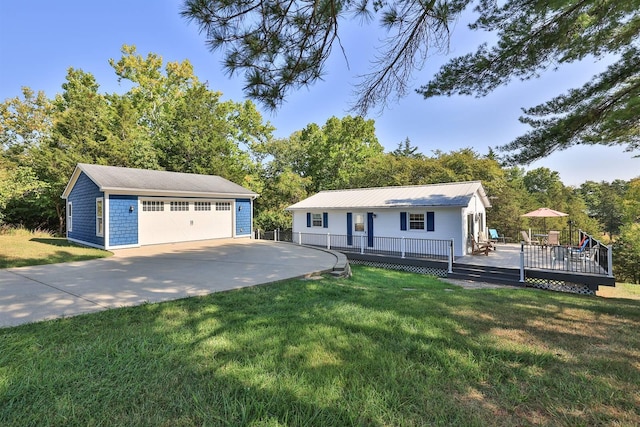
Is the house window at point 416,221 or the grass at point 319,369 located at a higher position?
the house window at point 416,221

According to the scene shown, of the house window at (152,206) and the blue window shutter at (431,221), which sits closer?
the house window at (152,206)

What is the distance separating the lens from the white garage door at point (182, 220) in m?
13.6

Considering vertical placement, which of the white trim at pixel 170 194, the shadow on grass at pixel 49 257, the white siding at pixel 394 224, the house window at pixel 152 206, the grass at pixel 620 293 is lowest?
the grass at pixel 620 293

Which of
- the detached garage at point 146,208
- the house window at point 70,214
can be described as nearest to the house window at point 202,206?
the detached garage at point 146,208

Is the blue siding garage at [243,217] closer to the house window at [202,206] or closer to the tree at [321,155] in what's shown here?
the house window at [202,206]

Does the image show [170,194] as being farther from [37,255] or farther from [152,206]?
[37,255]

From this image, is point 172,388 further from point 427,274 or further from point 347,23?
point 427,274

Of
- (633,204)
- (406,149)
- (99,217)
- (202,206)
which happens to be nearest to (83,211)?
(99,217)

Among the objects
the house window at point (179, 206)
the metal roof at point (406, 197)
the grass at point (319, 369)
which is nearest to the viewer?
the grass at point (319, 369)

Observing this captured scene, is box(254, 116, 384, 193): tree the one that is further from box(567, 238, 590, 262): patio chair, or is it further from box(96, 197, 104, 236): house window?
box(567, 238, 590, 262): patio chair

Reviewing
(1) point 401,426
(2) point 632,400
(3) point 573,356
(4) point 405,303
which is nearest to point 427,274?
(4) point 405,303

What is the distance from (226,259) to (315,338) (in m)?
7.24

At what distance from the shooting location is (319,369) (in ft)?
9.14

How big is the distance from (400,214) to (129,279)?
11970 millimetres
